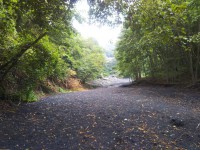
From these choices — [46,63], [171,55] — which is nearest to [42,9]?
[46,63]

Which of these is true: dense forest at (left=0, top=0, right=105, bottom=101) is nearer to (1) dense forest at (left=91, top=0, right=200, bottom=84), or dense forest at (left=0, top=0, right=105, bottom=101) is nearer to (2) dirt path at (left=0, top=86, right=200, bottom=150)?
(2) dirt path at (left=0, top=86, right=200, bottom=150)

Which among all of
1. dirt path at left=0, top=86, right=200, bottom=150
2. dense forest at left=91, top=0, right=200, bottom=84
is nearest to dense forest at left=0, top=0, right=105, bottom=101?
dirt path at left=0, top=86, right=200, bottom=150

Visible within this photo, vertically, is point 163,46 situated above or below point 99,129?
above

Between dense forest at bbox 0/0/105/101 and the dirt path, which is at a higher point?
dense forest at bbox 0/0/105/101

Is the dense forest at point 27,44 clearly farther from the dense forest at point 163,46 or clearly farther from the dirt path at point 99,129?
the dense forest at point 163,46

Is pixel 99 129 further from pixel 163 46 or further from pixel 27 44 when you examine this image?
pixel 163 46

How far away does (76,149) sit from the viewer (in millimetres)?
3238

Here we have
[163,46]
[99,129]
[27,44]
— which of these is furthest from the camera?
[163,46]

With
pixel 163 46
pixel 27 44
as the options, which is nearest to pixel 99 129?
pixel 27 44

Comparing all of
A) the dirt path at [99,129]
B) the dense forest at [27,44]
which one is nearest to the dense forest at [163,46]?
the dense forest at [27,44]

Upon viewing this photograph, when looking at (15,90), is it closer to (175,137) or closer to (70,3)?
(70,3)

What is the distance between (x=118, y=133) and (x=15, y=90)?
12.2 feet

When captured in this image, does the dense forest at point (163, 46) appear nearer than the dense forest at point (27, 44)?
No

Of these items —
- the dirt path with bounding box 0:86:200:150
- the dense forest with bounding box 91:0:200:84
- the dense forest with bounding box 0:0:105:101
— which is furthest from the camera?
the dense forest with bounding box 91:0:200:84
